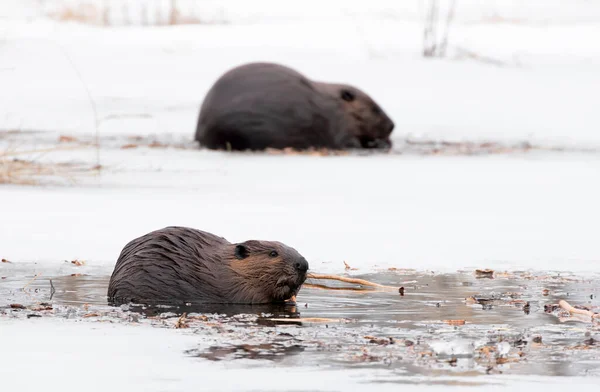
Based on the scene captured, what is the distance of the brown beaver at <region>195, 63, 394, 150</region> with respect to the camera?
12.5 m

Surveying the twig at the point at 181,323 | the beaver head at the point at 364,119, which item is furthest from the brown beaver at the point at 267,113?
the twig at the point at 181,323

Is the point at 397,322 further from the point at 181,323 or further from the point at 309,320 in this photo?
the point at 181,323

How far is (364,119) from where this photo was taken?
1339 cm

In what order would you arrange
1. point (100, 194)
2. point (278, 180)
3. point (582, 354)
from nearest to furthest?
point (582, 354) < point (100, 194) < point (278, 180)

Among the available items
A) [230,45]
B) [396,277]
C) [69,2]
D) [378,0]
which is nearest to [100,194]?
[396,277]

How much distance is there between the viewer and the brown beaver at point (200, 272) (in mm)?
5410

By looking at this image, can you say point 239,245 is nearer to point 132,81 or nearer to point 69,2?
point 132,81

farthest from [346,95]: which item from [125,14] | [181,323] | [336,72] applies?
[125,14]

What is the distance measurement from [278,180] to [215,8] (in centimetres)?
2318

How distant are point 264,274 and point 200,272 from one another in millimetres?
280

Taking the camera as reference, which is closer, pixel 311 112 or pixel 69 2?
pixel 311 112

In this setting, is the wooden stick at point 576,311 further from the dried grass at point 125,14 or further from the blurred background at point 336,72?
the dried grass at point 125,14

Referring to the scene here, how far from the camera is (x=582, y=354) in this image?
425 cm

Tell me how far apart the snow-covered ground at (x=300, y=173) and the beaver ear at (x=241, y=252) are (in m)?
0.94
